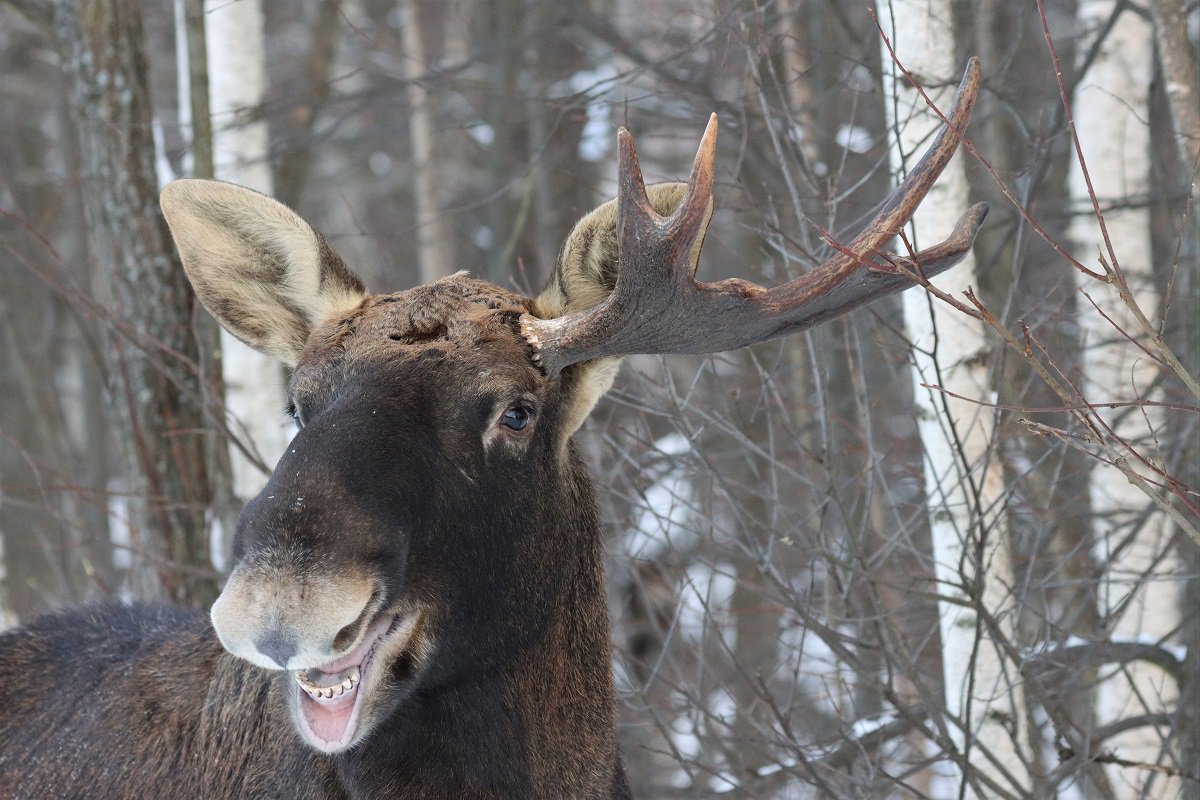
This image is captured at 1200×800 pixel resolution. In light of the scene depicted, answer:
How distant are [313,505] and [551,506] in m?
0.84

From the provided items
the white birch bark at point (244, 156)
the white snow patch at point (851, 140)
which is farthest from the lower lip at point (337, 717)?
the white birch bark at point (244, 156)

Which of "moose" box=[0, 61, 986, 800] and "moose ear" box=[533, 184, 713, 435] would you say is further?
"moose ear" box=[533, 184, 713, 435]

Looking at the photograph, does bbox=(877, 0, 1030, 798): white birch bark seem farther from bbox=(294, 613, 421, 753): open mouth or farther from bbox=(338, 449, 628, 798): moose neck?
bbox=(294, 613, 421, 753): open mouth

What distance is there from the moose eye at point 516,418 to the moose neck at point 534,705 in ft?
0.76

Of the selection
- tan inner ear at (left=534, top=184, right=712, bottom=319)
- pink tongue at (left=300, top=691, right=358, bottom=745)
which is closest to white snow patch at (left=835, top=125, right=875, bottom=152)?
tan inner ear at (left=534, top=184, right=712, bottom=319)

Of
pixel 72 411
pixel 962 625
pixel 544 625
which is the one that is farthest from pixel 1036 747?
pixel 72 411

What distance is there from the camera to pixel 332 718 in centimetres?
290

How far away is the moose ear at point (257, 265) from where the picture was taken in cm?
375

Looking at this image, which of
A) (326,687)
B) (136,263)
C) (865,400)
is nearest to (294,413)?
(326,687)

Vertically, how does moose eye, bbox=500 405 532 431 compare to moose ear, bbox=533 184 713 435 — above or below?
below

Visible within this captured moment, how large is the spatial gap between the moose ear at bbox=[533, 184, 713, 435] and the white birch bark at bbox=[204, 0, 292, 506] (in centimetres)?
326

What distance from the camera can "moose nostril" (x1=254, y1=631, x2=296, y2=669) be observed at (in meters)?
2.55

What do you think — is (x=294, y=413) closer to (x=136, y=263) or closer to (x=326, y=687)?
(x=326, y=687)

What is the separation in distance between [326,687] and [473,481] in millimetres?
578
